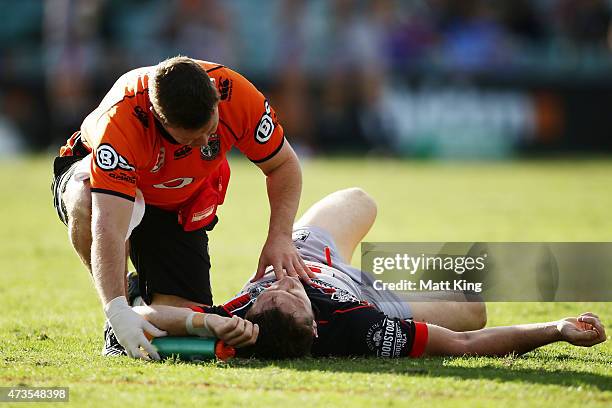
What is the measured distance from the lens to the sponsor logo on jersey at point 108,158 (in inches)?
A: 191

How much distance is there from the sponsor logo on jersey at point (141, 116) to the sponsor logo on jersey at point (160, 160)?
8.8 inches

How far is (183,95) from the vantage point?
185 inches

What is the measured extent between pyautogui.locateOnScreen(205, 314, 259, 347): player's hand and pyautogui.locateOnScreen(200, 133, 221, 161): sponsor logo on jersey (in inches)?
37.2

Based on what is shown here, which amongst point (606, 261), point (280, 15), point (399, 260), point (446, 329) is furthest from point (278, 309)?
point (280, 15)

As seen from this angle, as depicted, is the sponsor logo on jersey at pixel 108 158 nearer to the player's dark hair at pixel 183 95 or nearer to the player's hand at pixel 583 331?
the player's dark hair at pixel 183 95

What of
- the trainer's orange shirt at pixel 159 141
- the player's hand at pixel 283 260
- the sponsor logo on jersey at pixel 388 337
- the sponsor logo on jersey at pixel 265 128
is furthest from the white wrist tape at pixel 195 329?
the sponsor logo on jersey at pixel 265 128

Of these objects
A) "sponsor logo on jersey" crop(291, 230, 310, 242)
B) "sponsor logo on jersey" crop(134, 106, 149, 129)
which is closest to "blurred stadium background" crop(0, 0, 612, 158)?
"sponsor logo on jersey" crop(291, 230, 310, 242)

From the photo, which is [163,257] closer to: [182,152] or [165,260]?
[165,260]

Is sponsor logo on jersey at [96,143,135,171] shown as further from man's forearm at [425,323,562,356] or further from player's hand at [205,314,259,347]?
man's forearm at [425,323,562,356]

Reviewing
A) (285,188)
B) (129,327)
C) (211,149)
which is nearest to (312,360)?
(129,327)

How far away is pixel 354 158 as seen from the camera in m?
18.4

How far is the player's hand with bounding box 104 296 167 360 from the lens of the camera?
487 cm

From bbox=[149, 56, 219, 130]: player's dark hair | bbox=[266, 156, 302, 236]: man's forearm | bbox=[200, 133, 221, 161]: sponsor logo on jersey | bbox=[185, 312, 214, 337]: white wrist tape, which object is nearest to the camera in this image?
bbox=[149, 56, 219, 130]: player's dark hair

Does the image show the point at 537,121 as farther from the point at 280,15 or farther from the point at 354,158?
the point at 280,15
